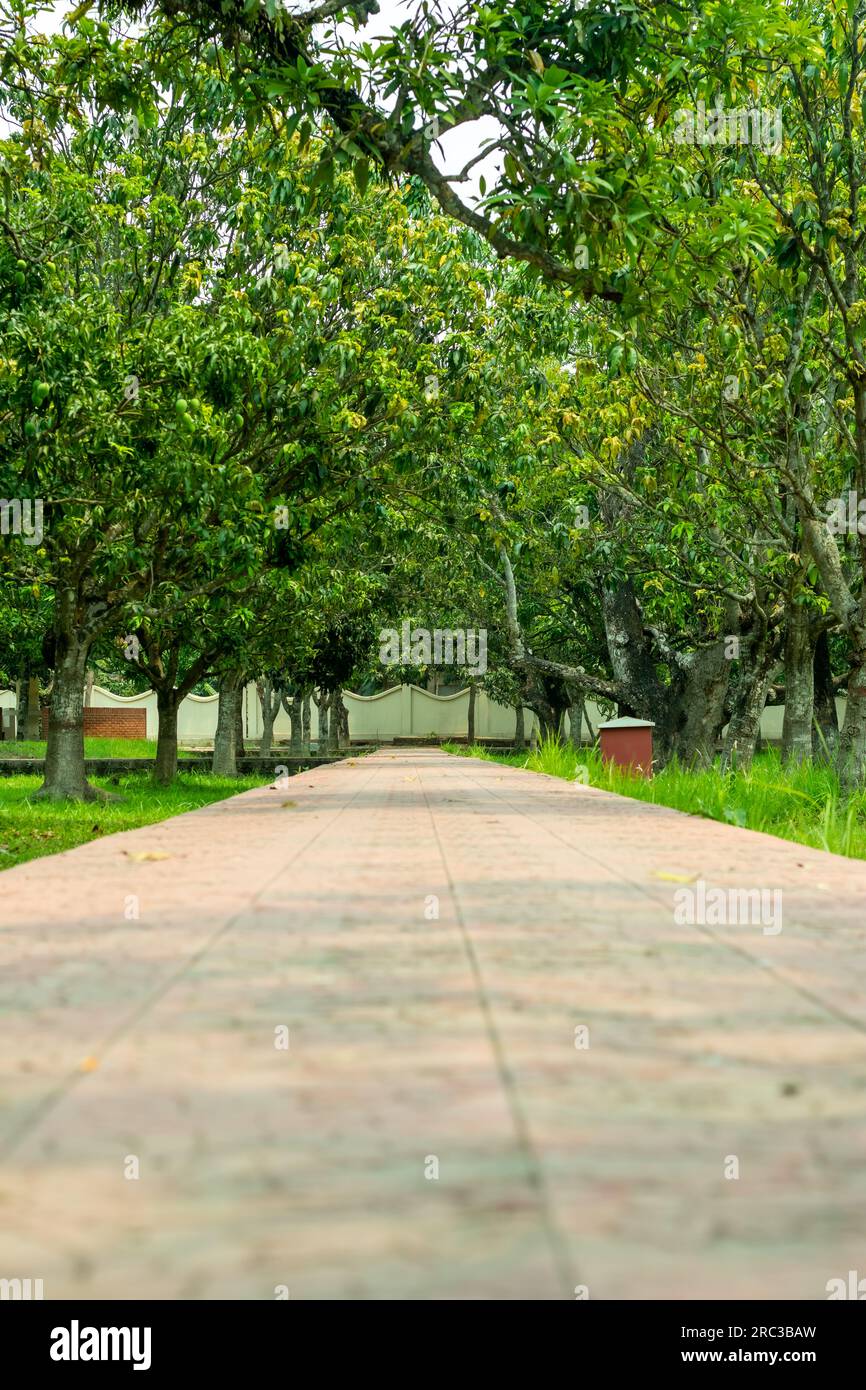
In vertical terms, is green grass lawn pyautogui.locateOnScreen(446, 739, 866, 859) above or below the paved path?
below

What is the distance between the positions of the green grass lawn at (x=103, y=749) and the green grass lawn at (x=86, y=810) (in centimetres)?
737

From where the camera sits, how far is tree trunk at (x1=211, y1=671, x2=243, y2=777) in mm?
28031

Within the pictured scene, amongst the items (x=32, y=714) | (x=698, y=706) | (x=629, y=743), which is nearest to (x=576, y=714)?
(x=698, y=706)

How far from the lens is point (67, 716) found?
1902 centimetres

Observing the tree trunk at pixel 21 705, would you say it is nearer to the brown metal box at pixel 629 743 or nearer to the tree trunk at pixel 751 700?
the tree trunk at pixel 751 700

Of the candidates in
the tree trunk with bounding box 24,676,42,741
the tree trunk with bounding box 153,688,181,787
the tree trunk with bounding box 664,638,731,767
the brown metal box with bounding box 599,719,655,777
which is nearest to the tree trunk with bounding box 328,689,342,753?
the tree trunk with bounding box 24,676,42,741

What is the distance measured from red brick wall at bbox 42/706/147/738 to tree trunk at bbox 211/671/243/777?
1827cm

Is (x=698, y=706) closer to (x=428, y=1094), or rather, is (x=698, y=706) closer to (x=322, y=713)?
(x=428, y=1094)

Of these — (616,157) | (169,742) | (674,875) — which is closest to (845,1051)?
(674,875)

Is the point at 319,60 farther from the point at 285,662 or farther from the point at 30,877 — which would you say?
the point at 285,662

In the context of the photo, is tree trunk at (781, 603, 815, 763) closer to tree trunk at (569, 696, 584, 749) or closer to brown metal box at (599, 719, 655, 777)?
brown metal box at (599, 719, 655, 777)

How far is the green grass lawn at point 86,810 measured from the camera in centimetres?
1171

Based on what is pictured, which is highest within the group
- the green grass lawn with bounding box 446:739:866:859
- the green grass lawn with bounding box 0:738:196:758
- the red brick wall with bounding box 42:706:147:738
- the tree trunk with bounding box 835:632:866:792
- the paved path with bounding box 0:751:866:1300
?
the tree trunk with bounding box 835:632:866:792

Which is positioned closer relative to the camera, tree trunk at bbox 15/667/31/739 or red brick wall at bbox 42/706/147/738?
tree trunk at bbox 15/667/31/739
